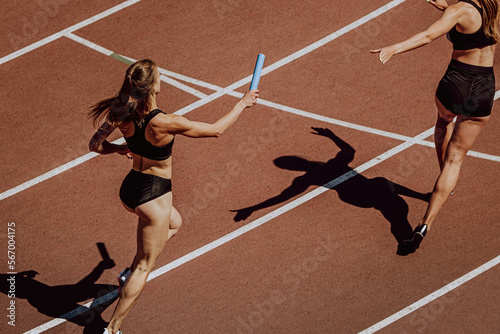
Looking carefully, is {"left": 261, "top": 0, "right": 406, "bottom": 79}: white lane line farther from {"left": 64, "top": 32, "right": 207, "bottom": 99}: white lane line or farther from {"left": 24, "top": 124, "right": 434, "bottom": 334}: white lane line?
{"left": 24, "top": 124, "right": 434, "bottom": 334}: white lane line

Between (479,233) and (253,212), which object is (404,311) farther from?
(253,212)

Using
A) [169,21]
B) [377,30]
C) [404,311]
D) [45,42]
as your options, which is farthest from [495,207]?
[45,42]

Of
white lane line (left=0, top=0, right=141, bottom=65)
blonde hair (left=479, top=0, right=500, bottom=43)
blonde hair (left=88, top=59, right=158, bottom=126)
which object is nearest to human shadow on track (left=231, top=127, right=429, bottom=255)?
blonde hair (left=479, top=0, right=500, bottom=43)

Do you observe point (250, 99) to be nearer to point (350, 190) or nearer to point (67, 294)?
point (350, 190)

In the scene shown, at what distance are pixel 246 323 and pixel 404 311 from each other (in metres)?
1.63

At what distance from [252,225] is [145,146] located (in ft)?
7.35

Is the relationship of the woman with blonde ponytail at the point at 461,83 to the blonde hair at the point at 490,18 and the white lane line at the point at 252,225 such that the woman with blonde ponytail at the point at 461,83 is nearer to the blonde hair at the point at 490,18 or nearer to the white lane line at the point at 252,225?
the blonde hair at the point at 490,18

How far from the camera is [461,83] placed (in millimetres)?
6566

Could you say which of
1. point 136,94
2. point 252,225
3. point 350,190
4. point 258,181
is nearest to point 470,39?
point 350,190

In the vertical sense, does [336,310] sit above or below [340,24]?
below

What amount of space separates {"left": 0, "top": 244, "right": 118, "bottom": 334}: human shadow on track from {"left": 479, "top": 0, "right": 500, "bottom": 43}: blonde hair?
4592 mm

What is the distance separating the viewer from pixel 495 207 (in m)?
7.38

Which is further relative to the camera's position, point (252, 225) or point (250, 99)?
point (252, 225)

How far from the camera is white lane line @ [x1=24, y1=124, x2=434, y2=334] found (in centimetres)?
667
